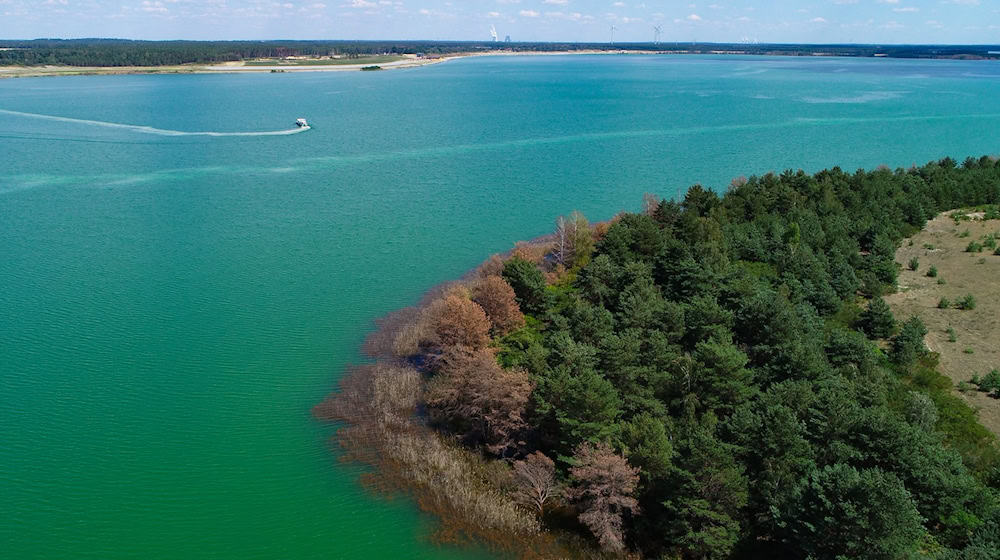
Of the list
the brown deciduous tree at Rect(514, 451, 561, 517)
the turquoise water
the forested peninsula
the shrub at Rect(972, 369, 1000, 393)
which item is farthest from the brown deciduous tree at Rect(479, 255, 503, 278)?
the shrub at Rect(972, 369, 1000, 393)

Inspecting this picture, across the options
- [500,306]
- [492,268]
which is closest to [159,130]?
[492,268]

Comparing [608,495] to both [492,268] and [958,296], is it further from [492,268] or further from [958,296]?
[958,296]

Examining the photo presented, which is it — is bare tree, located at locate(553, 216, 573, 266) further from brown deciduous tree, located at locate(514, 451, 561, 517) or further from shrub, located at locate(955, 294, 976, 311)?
shrub, located at locate(955, 294, 976, 311)

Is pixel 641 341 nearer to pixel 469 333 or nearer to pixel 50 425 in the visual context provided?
pixel 469 333

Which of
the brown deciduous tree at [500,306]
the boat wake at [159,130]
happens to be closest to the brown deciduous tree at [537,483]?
the brown deciduous tree at [500,306]

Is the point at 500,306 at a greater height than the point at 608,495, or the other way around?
the point at 500,306
